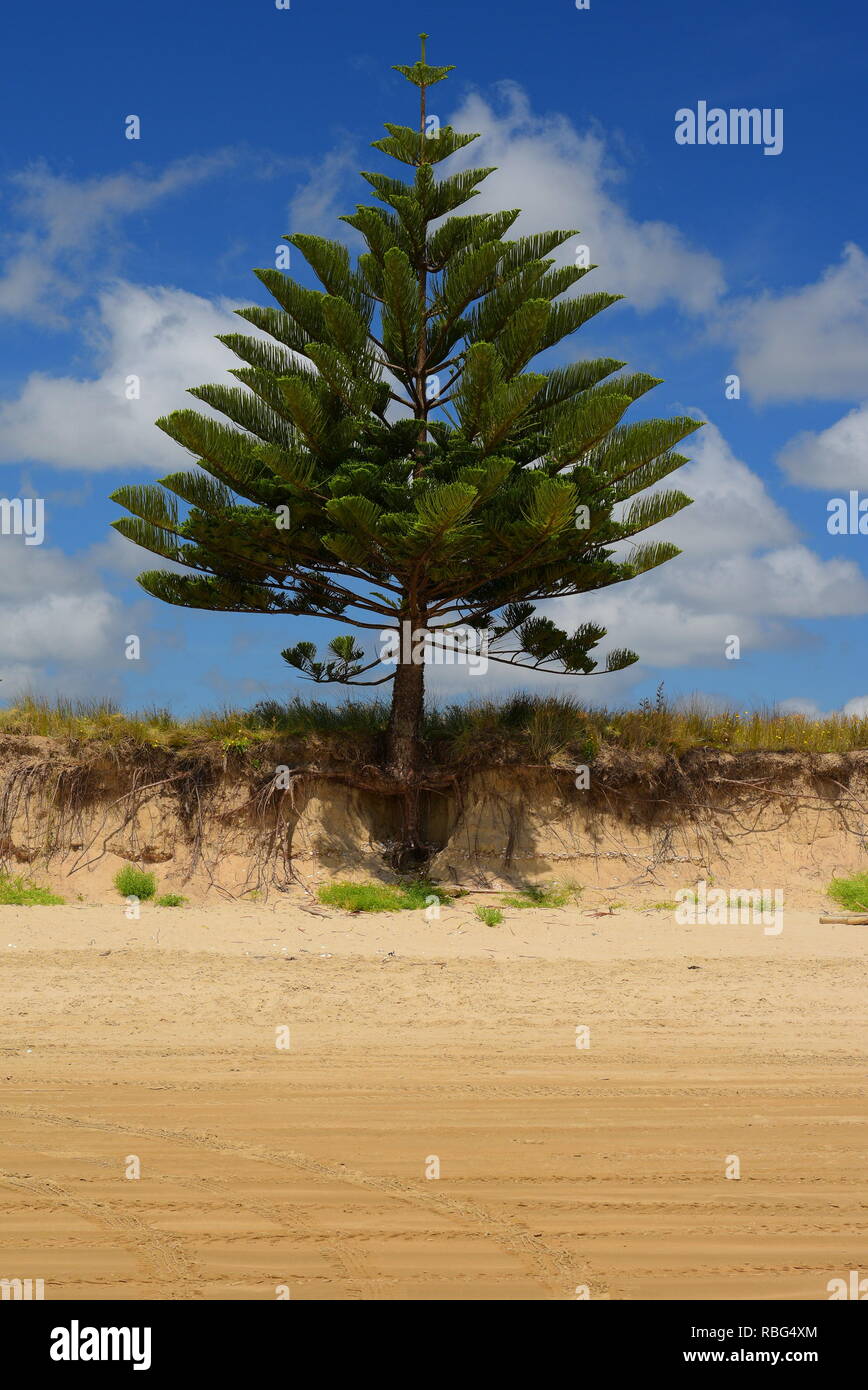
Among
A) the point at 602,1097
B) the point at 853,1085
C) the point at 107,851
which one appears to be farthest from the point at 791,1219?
the point at 107,851

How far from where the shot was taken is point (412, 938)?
32.4ft

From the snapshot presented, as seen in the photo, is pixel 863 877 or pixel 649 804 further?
pixel 649 804

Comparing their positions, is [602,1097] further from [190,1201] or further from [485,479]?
[485,479]

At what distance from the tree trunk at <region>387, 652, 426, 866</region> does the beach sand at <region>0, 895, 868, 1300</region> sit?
13.4ft

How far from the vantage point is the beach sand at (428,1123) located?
356cm

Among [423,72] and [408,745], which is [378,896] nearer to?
[408,745]

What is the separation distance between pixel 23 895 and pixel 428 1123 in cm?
762

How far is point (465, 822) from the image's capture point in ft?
42.9

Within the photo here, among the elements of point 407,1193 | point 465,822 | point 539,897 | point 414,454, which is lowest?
point 407,1193

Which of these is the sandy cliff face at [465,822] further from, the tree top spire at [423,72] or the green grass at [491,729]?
the tree top spire at [423,72]

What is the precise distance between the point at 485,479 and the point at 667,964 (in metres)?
5.42

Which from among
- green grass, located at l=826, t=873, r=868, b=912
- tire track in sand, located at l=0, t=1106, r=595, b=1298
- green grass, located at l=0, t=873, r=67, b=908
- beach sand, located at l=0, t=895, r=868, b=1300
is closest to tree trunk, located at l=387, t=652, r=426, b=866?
green grass, located at l=0, t=873, r=67, b=908

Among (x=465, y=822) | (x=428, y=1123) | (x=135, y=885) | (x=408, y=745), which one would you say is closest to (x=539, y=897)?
(x=465, y=822)

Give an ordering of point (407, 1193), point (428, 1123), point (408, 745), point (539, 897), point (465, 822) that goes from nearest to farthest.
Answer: point (407, 1193), point (428, 1123), point (539, 897), point (408, 745), point (465, 822)
